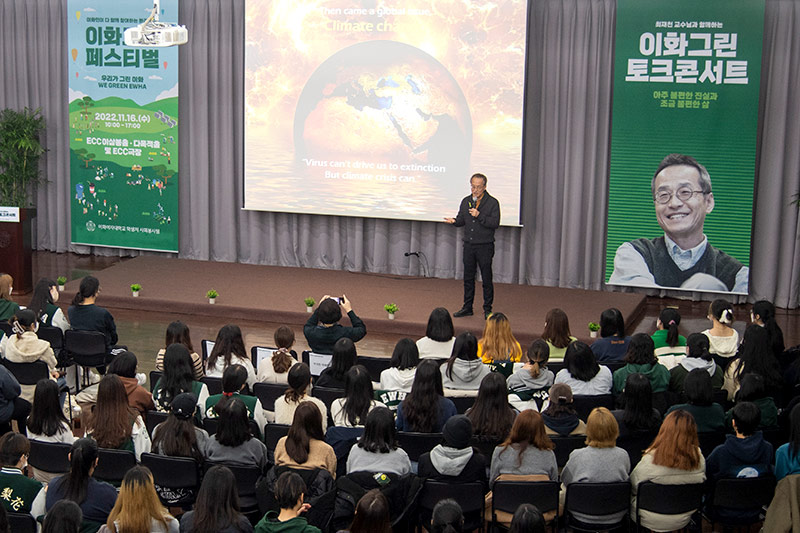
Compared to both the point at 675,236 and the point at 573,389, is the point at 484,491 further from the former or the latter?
the point at 675,236

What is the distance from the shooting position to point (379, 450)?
13.9 ft

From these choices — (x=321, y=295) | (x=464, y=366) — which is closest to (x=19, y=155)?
(x=321, y=295)

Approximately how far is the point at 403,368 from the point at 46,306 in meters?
3.05

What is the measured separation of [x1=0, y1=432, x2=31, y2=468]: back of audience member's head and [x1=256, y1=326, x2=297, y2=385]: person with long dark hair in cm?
174

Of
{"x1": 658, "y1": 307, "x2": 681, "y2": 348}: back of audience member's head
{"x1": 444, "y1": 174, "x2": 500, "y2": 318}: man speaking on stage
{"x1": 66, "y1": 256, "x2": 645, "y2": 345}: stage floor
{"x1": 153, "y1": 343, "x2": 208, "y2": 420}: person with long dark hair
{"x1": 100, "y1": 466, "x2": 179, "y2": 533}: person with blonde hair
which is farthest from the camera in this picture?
{"x1": 66, "y1": 256, "x2": 645, "y2": 345}: stage floor

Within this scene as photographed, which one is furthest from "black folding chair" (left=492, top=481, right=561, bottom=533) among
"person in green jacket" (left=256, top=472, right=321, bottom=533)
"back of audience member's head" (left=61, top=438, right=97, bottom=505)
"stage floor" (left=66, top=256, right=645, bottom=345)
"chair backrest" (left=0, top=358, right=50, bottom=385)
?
"stage floor" (left=66, top=256, right=645, bottom=345)

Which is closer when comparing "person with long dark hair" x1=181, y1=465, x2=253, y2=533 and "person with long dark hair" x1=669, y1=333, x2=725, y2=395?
"person with long dark hair" x1=181, y1=465, x2=253, y2=533

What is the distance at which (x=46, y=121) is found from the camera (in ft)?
41.0

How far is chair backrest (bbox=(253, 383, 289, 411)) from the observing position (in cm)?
543

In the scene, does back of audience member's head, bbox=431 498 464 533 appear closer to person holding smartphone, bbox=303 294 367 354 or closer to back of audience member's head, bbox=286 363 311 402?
back of audience member's head, bbox=286 363 311 402

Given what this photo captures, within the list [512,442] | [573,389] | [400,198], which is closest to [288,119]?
[400,198]

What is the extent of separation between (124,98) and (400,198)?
3928 mm

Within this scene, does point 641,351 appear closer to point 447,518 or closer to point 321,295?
point 447,518

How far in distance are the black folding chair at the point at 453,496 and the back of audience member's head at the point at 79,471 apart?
57.7 inches
